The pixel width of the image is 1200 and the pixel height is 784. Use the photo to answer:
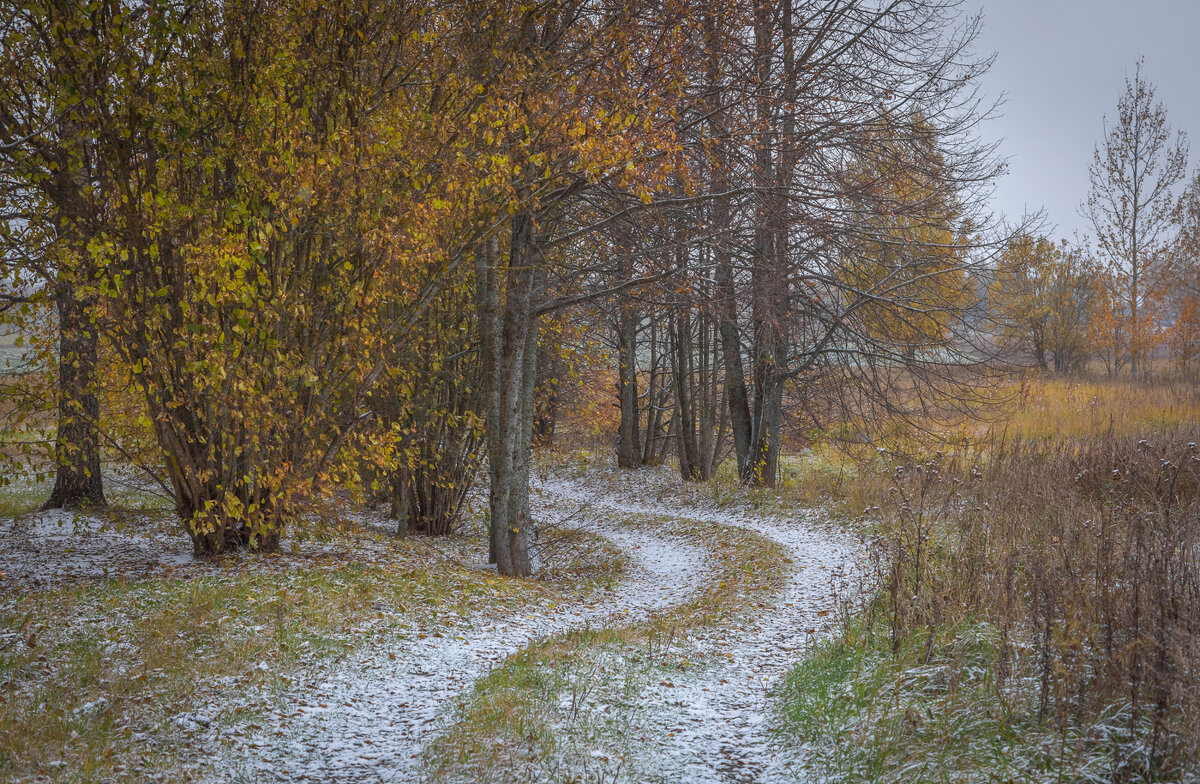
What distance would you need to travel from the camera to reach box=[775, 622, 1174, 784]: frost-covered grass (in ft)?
11.2

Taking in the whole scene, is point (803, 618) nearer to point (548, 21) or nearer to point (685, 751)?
point (685, 751)

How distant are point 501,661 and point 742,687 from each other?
6.15 feet

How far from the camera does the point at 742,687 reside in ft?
18.0

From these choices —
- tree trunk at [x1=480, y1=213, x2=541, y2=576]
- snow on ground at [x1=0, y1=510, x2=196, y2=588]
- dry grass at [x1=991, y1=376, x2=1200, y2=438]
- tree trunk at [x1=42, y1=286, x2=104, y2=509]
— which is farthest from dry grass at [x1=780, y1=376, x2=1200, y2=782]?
dry grass at [x1=991, y1=376, x2=1200, y2=438]

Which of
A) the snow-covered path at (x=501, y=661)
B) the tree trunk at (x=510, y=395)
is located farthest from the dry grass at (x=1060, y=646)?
the tree trunk at (x=510, y=395)

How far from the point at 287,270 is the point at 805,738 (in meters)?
6.76

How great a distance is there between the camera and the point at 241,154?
7441 mm

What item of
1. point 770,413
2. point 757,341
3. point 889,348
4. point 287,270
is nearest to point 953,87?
point 889,348

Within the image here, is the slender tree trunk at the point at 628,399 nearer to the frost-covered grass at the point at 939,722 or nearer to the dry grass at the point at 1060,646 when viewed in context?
the dry grass at the point at 1060,646

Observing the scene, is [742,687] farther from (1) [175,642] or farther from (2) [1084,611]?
(1) [175,642]

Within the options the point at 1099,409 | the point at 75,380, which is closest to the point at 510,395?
the point at 75,380

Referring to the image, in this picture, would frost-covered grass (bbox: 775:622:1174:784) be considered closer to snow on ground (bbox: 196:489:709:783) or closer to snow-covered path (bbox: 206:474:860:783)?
snow-covered path (bbox: 206:474:860:783)

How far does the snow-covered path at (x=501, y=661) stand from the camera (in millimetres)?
4195

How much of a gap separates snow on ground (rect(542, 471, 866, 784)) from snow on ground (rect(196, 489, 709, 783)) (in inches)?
52.2
